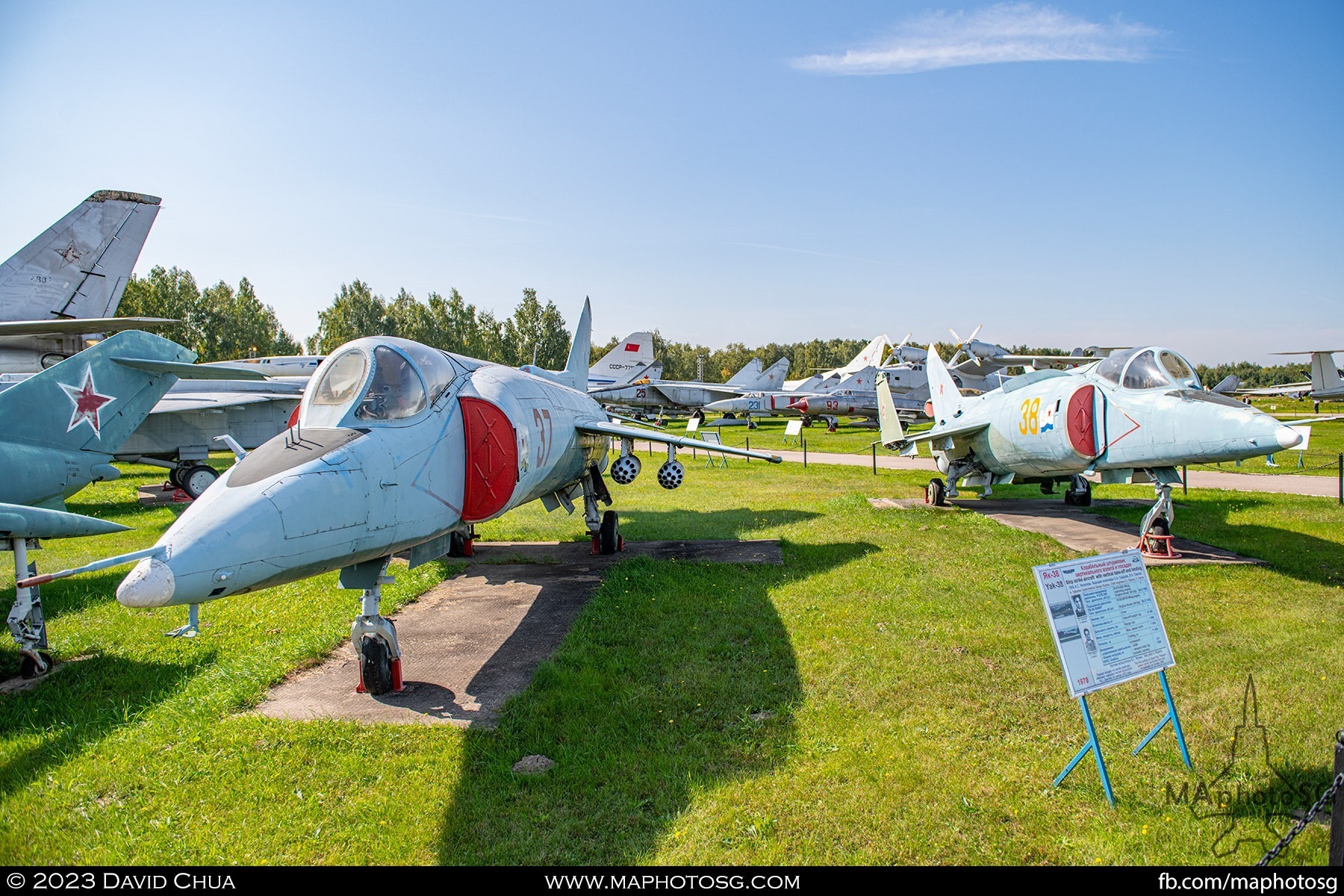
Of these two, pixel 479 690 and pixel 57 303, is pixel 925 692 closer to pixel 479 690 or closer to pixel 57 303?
pixel 479 690

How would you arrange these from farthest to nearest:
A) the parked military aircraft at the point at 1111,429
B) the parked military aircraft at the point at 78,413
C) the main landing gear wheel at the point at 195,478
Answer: the main landing gear wheel at the point at 195,478 < the parked military aircraft at the point at 78,413 < the parked military aircraft at the point at 1111,429

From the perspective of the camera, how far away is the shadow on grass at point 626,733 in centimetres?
397

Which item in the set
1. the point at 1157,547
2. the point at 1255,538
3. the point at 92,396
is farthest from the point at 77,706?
the point at 1255,538

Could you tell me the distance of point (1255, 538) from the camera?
37.1 feet

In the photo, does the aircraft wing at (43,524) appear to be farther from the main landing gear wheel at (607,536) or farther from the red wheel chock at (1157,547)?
the red wheel chock at (1157,547)

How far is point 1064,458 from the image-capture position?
11273 millimetres

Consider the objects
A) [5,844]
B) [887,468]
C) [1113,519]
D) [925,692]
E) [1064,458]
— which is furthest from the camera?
[887,468]

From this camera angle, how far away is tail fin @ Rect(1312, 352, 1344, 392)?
40969 mm

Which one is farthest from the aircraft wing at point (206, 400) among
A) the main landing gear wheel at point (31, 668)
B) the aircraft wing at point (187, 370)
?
the main landing gear wheel at point (31, 668)

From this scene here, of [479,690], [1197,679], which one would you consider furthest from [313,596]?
[1197,679]

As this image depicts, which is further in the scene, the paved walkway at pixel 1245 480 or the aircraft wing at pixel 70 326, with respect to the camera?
the paved walkway at pixel 1245 480

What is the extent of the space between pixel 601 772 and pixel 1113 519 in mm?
12516

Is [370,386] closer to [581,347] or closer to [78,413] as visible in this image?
[78,413]

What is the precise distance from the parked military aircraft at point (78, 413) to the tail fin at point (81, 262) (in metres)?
7.09
